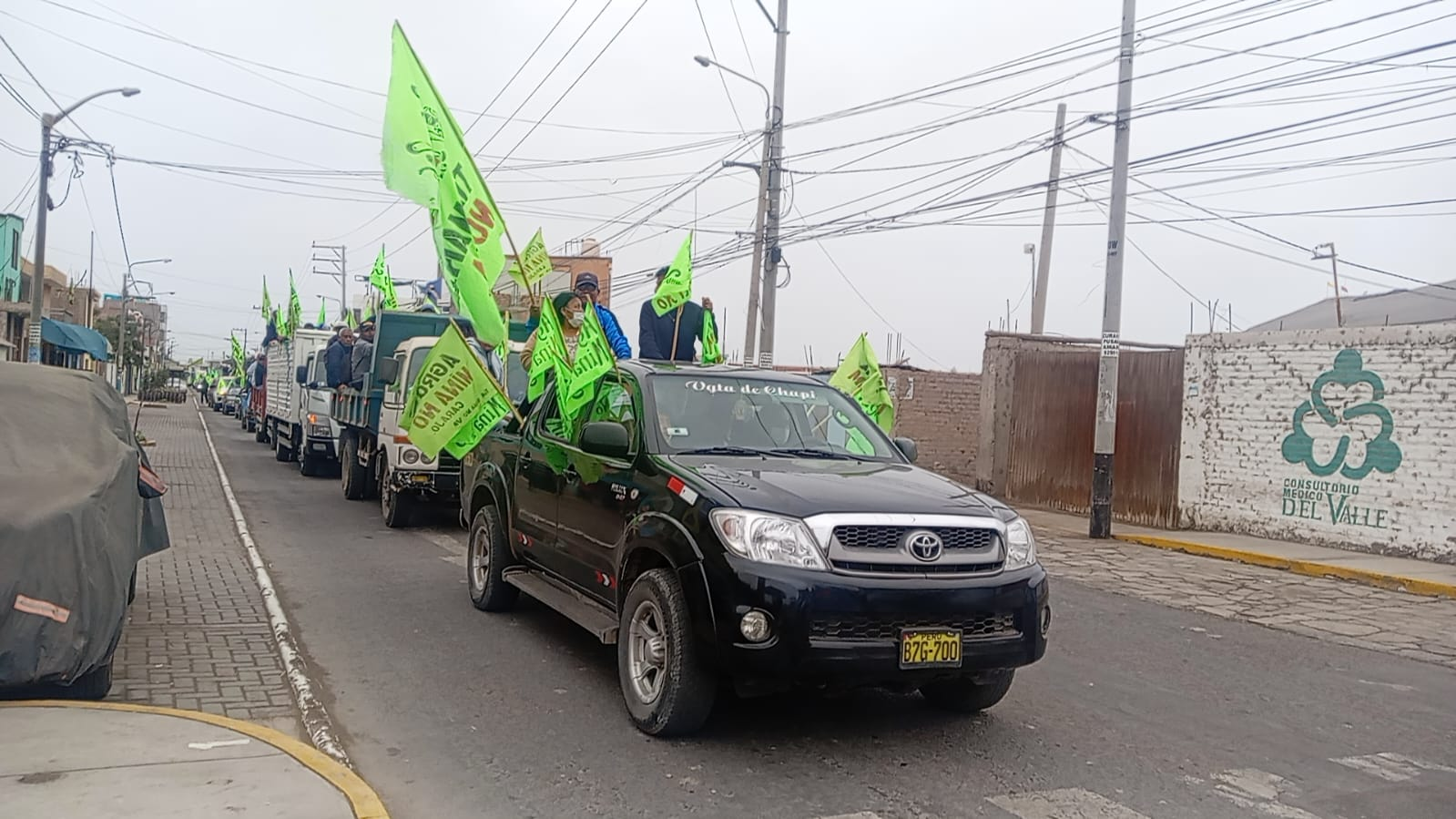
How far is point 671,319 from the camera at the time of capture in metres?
11.7

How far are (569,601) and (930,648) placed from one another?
260cm

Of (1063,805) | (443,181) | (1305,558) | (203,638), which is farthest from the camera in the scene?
(1305,558)

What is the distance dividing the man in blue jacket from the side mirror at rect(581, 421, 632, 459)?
2.95 meters

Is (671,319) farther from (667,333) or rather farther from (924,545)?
(924,545)

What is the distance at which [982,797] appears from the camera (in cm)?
469

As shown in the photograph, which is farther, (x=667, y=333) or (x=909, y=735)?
(x=667, y=333)

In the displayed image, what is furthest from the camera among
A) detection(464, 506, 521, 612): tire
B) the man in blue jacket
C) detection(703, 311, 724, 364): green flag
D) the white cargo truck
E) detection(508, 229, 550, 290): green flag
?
the white cargo truck

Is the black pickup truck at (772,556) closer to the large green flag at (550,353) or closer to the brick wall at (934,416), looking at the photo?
the large green flag at (550,353)

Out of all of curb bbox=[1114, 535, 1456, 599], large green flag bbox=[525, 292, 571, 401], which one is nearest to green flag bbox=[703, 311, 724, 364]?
large green flag bbox=[525, 292, 571, 401]

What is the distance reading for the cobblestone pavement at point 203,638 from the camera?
5805 mm

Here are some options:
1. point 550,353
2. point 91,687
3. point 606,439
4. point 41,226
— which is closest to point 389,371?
point 550,353

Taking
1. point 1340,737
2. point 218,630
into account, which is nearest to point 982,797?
point 1340,737

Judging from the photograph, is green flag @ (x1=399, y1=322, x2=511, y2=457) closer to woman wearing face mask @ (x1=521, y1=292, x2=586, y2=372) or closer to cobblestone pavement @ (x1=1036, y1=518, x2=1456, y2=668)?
woman wearing face mask @ (x1=521, y1=292, x2=586, y2=372)

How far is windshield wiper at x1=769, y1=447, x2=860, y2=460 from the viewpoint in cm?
622
